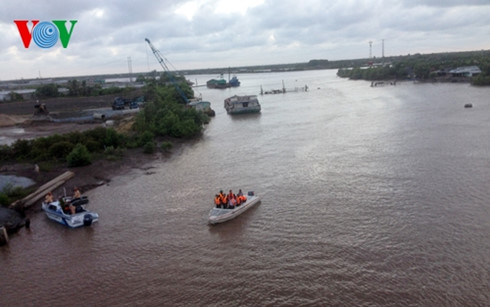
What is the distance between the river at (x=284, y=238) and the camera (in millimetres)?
11109

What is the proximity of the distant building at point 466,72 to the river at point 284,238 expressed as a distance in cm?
4767

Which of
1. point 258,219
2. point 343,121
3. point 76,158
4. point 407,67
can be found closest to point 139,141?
point 76,158

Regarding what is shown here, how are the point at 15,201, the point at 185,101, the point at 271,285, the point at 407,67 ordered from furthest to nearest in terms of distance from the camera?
the point at 407,67 < the point at 185,101 < the point at 15,201 < the point at 271,285

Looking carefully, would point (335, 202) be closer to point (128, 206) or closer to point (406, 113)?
point (128, 206)

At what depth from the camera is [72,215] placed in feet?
51.8

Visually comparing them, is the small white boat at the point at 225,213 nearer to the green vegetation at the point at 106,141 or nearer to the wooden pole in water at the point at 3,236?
the wooden pole in water at the point at 3,236

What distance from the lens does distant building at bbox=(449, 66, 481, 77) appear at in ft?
219

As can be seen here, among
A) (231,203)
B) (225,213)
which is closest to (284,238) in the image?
(225,213)

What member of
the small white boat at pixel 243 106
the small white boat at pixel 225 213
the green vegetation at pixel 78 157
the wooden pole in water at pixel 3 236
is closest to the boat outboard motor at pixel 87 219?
the wooden pole in water at pixel 3 236

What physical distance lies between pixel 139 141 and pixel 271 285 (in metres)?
19.5

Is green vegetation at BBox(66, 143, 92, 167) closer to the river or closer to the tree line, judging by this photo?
the tree line

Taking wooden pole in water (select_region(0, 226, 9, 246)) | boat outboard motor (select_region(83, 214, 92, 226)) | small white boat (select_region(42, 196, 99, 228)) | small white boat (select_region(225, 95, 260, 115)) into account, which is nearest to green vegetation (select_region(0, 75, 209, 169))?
small white boat (select_region(42, 196, 99, 228))

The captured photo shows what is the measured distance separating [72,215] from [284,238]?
7.84 m

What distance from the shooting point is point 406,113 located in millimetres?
38875
